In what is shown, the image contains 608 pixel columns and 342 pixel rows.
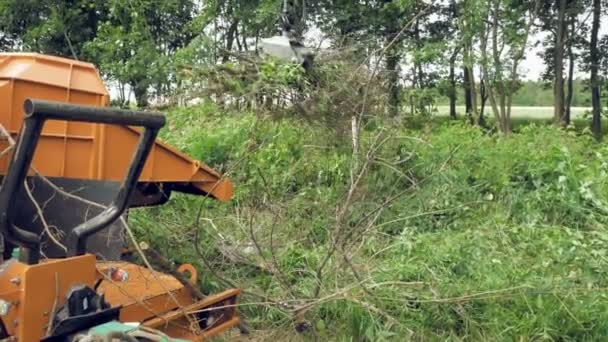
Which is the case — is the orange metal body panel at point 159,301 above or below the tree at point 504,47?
below

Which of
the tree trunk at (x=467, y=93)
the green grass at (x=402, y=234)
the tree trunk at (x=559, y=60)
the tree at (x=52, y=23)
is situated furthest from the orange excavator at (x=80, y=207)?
the tree at (x=52, y=23)

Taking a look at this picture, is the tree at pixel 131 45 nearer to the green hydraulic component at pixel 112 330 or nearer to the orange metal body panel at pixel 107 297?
the orange metal body panel at pixel 107 297

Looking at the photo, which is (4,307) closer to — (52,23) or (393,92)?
(393,92)

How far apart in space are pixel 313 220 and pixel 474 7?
33.7 ft

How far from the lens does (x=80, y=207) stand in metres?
3.62

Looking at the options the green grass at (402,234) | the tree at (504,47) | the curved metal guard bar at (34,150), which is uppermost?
the tree at (504,47)

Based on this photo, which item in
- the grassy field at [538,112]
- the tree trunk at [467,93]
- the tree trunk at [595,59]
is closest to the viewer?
the tree trunk at [467,93]

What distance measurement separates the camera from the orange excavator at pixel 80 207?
8.93ft

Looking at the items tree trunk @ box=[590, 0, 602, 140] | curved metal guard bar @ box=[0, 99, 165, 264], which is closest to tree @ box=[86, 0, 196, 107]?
curved metal guard bar @ box=[0, 99, 165, 264]

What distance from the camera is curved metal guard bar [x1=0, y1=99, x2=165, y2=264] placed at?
249 cm

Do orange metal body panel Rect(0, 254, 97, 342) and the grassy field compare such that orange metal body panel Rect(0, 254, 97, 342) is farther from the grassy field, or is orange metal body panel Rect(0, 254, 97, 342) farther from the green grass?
the grassy field

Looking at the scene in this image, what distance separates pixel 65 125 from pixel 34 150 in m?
1.07

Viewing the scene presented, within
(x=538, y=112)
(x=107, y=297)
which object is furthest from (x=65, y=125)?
(x=538, y=112)

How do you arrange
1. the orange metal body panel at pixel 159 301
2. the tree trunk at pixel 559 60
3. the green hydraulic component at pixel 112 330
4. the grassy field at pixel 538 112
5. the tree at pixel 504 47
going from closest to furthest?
1. the green hydraulic component at pixel 112 330
2. the orange metal body panel at pixel 159 301
3. the tree at pixel 504 47
4. the tree trunk at pixel 559 60
5. the grassy field at pixel 538 112
